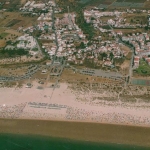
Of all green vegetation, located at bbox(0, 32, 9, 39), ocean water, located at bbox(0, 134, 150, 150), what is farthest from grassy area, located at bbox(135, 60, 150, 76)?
green vegetation, located at bbox(0, 32, 9, 39)

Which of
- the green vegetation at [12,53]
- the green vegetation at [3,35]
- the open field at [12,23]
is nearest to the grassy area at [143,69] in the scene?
the green vegetation at [12,53]

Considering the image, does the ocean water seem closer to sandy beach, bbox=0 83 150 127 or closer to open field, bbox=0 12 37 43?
sandy beach, bbox=0 83 150 127

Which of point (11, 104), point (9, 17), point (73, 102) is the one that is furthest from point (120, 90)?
point (9, 17)

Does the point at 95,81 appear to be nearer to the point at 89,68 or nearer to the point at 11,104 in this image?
the point at 89,68

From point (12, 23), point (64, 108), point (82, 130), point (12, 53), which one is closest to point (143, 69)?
point (64, 108)

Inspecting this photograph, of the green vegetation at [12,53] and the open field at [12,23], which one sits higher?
the open field at [12,23]

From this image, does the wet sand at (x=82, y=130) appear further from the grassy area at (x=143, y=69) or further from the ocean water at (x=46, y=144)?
the grassy area at (x=143, y=69)
